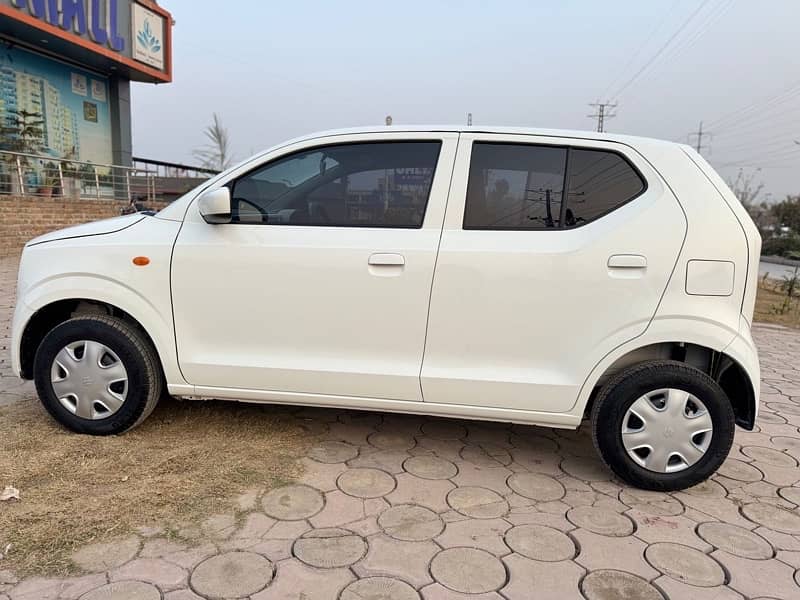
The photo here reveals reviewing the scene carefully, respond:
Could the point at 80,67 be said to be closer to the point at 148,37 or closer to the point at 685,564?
the point at 148,37

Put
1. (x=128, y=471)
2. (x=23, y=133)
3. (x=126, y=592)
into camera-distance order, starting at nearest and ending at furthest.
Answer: (x=126, y=592) → (x=128, y=471) → (x=23, y=133)

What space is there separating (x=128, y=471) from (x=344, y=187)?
178cm

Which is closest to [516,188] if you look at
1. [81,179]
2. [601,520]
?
[601,520]

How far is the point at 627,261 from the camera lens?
2.70m

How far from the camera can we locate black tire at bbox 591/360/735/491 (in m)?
2.72

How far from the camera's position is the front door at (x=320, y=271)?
2.86m

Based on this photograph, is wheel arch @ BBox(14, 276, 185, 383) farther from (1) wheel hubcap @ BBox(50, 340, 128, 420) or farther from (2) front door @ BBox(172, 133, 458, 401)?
(1) wheel hubcap @ BBox(50, 340, 128, 420)

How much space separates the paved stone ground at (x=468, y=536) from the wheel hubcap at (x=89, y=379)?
103 cm

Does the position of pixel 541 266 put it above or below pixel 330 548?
above

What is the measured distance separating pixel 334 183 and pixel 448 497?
169 centimetres

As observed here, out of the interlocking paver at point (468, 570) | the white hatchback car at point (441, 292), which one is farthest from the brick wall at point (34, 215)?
the interlocking paver at point (468, 570)

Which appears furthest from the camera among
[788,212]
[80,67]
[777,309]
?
[788,212]

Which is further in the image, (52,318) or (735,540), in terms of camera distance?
(52,318)

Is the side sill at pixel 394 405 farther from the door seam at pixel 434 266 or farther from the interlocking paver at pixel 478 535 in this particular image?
the interlocking paver at pixel 478 535
